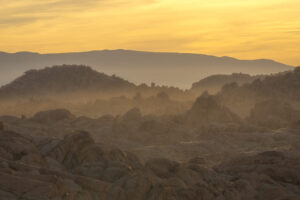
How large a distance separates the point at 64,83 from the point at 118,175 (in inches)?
3242

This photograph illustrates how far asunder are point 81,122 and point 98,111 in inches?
948

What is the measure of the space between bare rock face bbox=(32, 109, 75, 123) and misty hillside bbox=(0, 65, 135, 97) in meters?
47.9

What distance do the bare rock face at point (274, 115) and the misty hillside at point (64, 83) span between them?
47.6m

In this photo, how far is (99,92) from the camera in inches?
4131

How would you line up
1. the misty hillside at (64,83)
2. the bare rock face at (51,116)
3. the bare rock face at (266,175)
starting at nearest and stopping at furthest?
the bare rock face at (266,175)
the bare rock face at (51,116)
the misty hillside at (64,83)

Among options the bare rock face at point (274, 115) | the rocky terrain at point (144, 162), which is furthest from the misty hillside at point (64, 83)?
the rocky terrain at point (144, 162)

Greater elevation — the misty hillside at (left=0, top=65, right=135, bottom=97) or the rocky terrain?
the misty hillside at (left=0, top=65, right=135, bottom=97)

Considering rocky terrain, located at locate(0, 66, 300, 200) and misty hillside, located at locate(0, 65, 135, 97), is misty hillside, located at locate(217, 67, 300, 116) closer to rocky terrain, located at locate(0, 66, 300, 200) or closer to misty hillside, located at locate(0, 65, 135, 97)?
misty hillside, located at locate(0, 65, 135, 97)

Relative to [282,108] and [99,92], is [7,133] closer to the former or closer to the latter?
[282,108]

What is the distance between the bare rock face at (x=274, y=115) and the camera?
2190 inches

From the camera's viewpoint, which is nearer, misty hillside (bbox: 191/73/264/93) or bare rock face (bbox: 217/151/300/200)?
bare rock face (bbox: 217/151/300/200)

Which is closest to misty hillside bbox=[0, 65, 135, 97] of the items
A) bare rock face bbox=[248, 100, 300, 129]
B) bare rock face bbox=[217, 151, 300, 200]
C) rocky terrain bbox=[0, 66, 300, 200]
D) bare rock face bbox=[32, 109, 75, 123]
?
bare rock face bbox=[248, 100, 300, 129]

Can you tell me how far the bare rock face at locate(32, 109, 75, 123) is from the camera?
179 feet

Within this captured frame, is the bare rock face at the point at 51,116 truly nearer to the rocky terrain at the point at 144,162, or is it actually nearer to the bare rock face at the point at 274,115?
the rocky terrain at the point at 144,162
